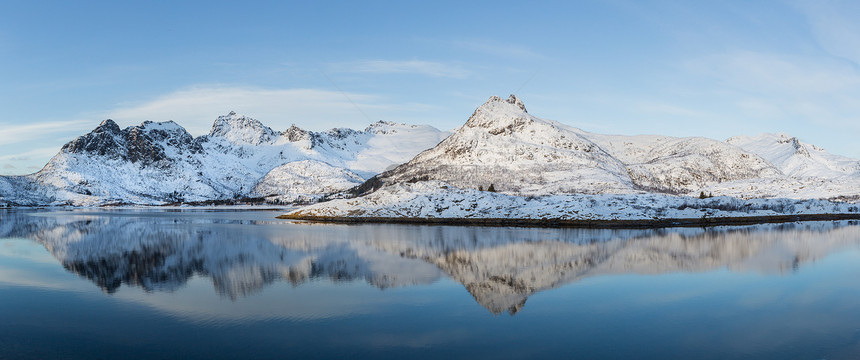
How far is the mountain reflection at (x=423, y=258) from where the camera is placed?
3119cm

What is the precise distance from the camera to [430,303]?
25.4 meters

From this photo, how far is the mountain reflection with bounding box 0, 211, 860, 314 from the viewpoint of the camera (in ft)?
102

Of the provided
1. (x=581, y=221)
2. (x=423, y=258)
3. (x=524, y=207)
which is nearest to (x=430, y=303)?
(x=423, y=258)

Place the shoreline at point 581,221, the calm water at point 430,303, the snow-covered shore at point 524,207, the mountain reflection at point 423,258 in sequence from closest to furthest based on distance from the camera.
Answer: the calm water at point 430,303 → the mountain reflection at point 423,258 → the shoreline at point 581,221 → the snow-covered shore at point 524,207

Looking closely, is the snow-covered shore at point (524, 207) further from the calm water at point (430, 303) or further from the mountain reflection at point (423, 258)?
the calm water at point (430, 303)

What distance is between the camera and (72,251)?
47.1m

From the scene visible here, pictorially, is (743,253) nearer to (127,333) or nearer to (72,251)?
(127,333)

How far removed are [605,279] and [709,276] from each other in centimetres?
686

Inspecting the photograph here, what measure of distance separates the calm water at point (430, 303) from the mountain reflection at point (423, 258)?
0.74 ft

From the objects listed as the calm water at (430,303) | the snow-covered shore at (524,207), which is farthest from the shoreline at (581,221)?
the calm water at (430,303)

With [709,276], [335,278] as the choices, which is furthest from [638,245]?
[335,278]

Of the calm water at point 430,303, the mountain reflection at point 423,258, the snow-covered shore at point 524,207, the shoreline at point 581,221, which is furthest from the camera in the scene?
the snow-covered shore at point 524,207

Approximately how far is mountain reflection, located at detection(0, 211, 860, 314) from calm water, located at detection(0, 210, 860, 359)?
226 mm

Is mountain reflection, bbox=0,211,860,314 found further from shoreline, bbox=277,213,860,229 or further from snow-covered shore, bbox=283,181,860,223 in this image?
snow-covered shore, bbox=283,181,860,223
